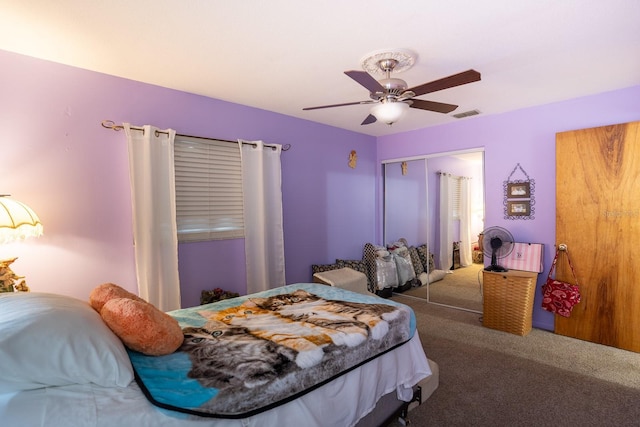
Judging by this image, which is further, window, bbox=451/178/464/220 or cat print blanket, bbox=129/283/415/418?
window, bbox=451/178/464/220

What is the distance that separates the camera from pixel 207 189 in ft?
10.5

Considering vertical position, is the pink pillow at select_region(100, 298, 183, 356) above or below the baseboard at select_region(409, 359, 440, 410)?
above

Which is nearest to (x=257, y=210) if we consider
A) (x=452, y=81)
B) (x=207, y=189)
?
(x=207, y=189)

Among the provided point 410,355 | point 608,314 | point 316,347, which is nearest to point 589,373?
point 608,314

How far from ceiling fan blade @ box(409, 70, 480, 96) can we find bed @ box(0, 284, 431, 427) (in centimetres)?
162

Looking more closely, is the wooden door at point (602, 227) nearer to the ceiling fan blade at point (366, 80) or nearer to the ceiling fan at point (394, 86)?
the ceiling fan at point (394, 86)

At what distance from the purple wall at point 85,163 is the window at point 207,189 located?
12cm

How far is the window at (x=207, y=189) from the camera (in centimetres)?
302

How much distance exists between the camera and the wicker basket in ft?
10.8

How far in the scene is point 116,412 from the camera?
105 centimetres

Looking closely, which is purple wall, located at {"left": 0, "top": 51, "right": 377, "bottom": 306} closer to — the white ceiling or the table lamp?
the white ceiling

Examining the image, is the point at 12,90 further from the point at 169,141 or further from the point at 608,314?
the point at 608,314

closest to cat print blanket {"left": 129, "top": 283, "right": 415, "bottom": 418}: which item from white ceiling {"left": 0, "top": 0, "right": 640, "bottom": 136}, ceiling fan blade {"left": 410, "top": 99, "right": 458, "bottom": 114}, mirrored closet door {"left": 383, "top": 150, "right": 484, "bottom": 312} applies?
ceiling fan blade {"left": 410, "top": 99, "right": 458, "bottom": 114}

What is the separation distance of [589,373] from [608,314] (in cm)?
84
